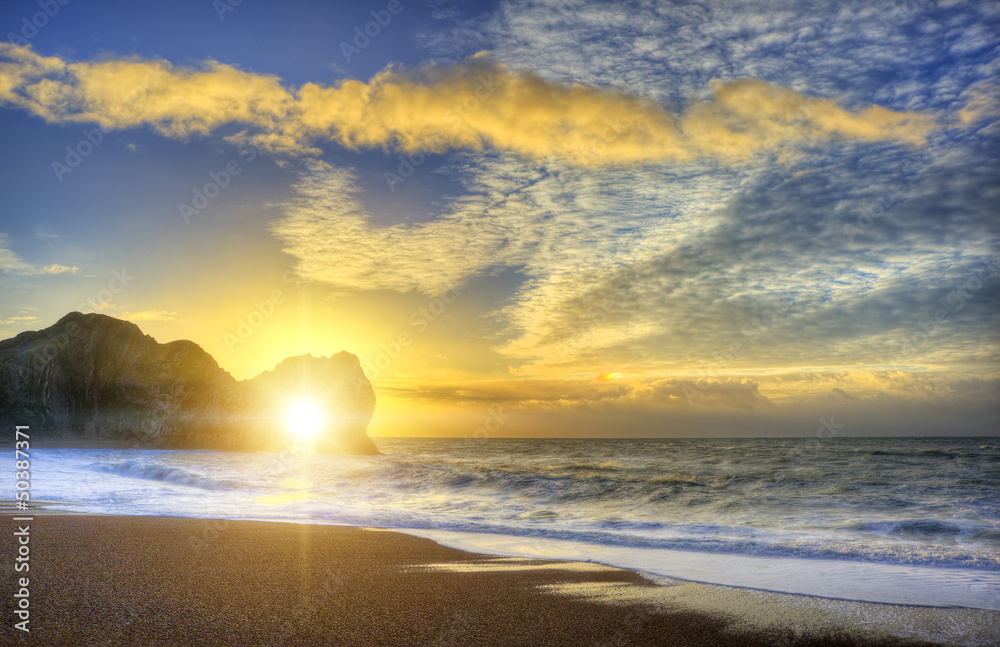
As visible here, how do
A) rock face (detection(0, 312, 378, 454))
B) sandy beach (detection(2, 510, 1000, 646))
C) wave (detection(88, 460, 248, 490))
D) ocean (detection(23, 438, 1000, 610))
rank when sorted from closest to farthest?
1. sandy beach (detection(2, 510, 1000, 646))
2. ocean (detection(23, 438, 1000, 610))
3. wave (detection(88, 460, 248, 490))
4. rock face (detection(0, 312, 378, 454))

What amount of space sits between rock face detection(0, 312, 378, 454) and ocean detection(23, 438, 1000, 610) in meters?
27.4

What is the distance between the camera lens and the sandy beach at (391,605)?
4.73 m

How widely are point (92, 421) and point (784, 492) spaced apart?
62126 mm

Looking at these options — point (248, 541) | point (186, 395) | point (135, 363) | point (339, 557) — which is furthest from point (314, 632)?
point (135, 363)

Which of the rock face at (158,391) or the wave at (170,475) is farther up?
the rock face at (158,391)

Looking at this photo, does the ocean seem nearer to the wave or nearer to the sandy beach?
the wave

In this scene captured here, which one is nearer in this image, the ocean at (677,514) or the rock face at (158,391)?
the ocean at (677,514)

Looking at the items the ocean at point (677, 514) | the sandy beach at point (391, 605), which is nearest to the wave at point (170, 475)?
the ocean at point (677, 514)

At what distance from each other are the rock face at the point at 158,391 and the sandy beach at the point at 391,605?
4486 centimetres

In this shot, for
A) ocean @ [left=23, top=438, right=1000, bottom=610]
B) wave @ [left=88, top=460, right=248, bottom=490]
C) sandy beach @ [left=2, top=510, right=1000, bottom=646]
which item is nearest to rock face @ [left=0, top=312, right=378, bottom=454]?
wave @ [left=88, top=460, right=248, bottom=490]

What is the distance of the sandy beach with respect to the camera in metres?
4.73

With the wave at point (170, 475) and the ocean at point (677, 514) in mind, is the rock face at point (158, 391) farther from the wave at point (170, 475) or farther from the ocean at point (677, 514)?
the ocean at point (677, 514)

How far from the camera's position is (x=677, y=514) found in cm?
1495

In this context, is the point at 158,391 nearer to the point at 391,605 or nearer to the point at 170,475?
the point at 170,475
